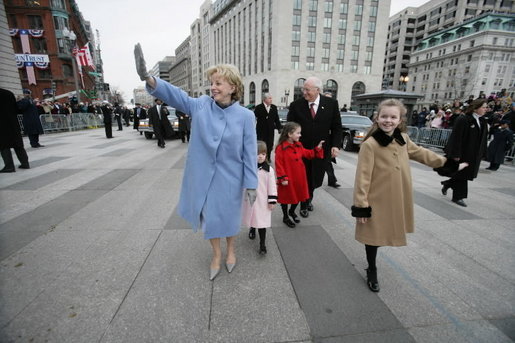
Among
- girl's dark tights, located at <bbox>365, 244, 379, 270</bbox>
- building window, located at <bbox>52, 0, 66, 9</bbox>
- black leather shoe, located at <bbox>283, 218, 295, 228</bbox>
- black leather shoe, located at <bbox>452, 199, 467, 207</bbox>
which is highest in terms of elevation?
building window, located at <bbox>52, 0, 66, 9</bbox>

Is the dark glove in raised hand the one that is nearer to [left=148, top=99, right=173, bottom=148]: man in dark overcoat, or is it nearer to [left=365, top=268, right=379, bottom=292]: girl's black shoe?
[left=365, top=268, right=379, bottom=292]: girl's black shoe

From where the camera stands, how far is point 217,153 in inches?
88.7

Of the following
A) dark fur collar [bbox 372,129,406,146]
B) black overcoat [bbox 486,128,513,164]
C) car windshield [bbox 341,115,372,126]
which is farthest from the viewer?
car windshield [bbox 341,115,372,126]

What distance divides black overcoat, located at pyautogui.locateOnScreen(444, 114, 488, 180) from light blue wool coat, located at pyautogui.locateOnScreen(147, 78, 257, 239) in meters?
4.26

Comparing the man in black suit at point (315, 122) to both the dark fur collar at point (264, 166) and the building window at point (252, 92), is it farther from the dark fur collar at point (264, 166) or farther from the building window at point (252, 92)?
the building window at point (252, 92)

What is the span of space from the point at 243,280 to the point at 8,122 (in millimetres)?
7399

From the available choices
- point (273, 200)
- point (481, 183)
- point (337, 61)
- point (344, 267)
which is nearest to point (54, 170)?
point (273, 200)

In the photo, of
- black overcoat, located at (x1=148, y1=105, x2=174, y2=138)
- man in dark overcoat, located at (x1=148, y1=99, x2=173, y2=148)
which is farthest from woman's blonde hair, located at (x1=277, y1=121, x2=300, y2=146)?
black overcoat, located at (x1=148, y1=105, x2=174, y2=138)

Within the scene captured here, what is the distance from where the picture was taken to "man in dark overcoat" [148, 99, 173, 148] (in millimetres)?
10969

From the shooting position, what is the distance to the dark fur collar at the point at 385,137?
7.43ft

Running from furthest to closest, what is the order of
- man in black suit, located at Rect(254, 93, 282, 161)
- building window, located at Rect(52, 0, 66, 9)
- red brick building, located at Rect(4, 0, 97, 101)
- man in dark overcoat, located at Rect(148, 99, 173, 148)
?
building window, located at Rect(52, 0, 66, 9), red brick building, located at Rect(4, 0, 97, 101), man in dark overcoat, located at Rect(148, 99, 173, 148), man in black suit, located at Rect(254, 93, 282, 161)

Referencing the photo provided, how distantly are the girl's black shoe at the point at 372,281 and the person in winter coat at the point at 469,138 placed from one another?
3.40 metres

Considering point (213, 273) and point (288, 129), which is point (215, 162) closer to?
point (213, 273)

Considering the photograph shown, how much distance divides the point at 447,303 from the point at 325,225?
5.83ft
